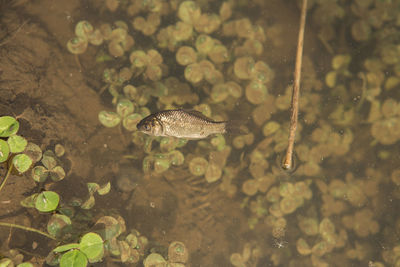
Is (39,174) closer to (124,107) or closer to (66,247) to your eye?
(66,247)

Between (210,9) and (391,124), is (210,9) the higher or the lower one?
the higher one

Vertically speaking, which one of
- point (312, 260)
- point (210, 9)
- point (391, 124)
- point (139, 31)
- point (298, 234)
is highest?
point (210, 9)

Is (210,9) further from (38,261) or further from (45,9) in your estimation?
(38,261)

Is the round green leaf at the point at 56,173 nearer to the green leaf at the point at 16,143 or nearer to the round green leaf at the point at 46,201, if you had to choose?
the round green leaf at the point at 46,201

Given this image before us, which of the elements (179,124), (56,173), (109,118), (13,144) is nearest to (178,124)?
(179,124)

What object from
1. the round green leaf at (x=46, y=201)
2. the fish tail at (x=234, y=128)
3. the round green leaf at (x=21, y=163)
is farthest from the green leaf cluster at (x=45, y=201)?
the fish tail at (x=234, y=128)

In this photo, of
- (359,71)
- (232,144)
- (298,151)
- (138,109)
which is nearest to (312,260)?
(298,151)

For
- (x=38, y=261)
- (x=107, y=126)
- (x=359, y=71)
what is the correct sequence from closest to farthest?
(x=38, y=261), (x=107, y=126), (x=359, y=71)
